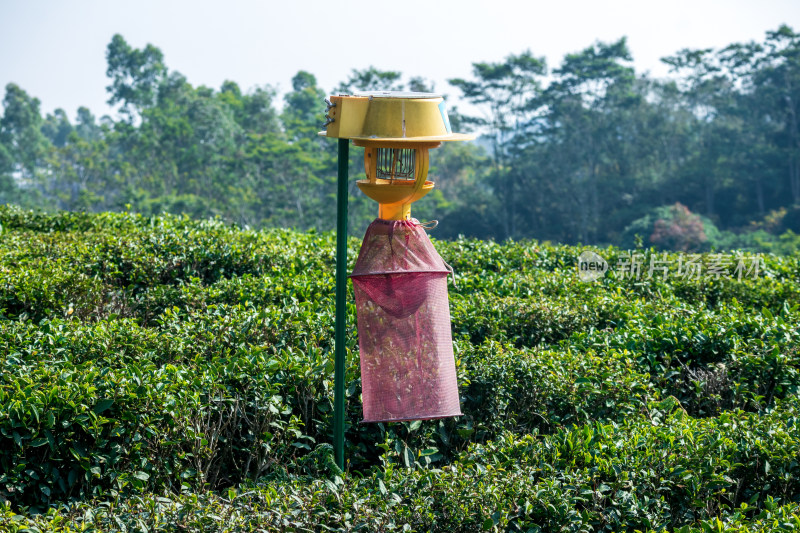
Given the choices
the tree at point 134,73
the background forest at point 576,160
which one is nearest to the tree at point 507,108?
the background forest at point 576,160

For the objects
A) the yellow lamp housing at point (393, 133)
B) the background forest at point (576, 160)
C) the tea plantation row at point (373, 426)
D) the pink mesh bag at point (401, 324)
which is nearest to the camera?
the tea plantation row at point (373, 426)

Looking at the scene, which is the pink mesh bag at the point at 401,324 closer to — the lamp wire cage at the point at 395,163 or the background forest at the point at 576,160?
the lamp wire cage at the point at 395,163

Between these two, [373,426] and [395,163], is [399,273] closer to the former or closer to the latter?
[395,163]

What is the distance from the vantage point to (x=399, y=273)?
2822 millimetres

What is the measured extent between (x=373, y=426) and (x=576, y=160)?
3108 centimetres

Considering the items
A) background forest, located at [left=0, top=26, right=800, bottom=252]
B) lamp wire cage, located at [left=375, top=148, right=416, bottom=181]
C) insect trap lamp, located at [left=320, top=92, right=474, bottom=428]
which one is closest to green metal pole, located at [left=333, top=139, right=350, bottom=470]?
insect trap lamp, located at [left=320, top=92, right=474, bottom=428]

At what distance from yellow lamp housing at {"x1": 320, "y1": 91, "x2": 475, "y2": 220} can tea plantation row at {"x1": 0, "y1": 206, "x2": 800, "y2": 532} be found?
3.08ft

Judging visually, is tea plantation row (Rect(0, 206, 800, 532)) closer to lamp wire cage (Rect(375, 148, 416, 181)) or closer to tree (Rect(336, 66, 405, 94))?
lamp wire cage (Rect(375, 148, 416, 181))

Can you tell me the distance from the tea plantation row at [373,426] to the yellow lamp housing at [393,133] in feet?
3.08

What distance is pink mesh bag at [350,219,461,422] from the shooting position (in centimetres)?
285

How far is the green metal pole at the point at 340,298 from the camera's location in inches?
110

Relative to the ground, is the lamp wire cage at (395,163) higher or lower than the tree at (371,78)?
lower

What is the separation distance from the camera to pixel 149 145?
3584 centimetres

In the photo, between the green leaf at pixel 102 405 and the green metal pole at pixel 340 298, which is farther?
the green leaf at pixel 102 405
